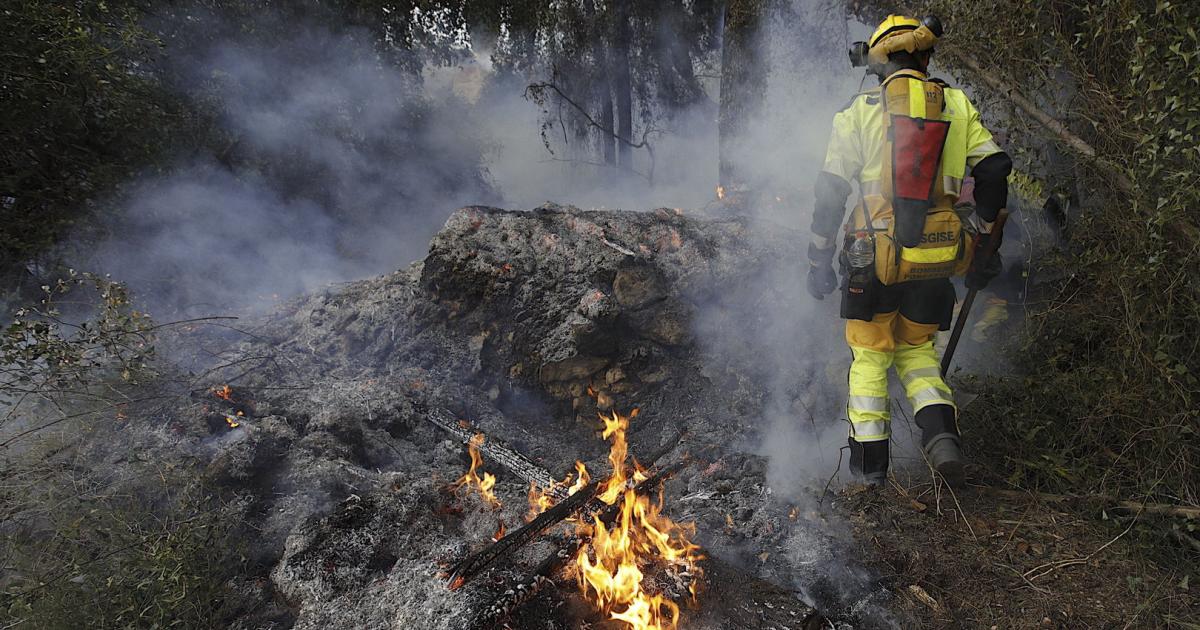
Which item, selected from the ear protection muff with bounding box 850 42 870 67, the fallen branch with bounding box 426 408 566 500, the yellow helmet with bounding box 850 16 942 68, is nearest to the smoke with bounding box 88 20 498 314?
the fallen branch with bounding box 426 408 566 500

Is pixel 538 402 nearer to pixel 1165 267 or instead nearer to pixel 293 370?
pixel 293 370

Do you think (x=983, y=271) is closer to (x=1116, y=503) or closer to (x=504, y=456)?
(x=1116, y=503)

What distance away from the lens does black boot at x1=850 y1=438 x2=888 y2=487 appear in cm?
280

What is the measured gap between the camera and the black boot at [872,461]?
2.80 metres

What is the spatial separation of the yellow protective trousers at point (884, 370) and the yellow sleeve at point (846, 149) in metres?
0.76

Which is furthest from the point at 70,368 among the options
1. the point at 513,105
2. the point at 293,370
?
the point at 513,105

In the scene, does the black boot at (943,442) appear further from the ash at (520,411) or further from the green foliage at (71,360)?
the green foliage at (71,360)

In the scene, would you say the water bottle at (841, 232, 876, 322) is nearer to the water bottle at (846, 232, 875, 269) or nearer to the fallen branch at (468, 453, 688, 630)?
the water bottle at (846, 232, 875, 269)

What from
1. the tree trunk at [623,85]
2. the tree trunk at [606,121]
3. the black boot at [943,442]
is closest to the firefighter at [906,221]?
the black boot at [943,442]

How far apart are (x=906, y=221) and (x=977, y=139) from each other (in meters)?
0.58

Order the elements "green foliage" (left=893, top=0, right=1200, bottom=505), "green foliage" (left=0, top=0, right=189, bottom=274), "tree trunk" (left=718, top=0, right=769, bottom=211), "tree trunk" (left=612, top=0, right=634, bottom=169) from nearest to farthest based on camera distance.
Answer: "green foliage" (left=893, top=0, right=1200, bottom=505) < "green foliage" (left=0, top=0, right=189, bottom=274) < "tree trunk" (left=718, top=0, right=769, bottom=211) < "tree trunk" (left=612, top=0, right=634, bottom=169)

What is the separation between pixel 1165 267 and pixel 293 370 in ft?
16.8

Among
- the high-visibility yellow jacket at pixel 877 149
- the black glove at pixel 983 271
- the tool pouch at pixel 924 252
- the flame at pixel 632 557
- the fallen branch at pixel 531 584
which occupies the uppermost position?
the high-visibility yellow jacket at pixel 877 149

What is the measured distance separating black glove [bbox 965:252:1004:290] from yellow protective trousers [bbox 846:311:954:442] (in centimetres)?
35
